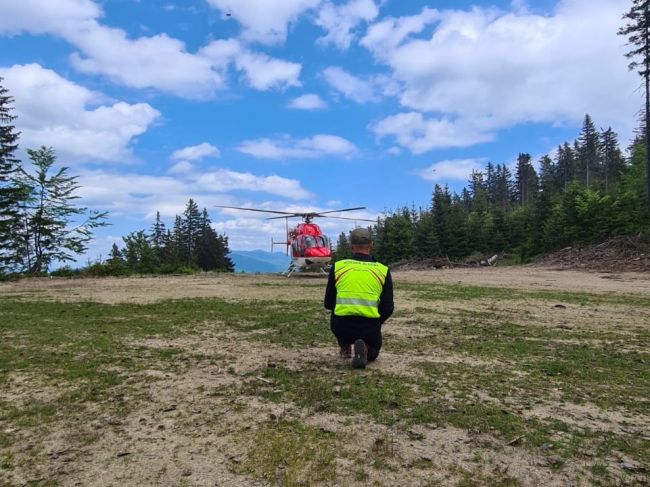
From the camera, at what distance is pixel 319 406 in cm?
421

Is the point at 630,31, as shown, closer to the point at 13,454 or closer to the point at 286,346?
the point at 286,346

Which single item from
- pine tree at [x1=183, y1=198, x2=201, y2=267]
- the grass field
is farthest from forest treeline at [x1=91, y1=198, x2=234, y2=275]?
the grass field

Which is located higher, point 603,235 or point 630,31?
point 630,31

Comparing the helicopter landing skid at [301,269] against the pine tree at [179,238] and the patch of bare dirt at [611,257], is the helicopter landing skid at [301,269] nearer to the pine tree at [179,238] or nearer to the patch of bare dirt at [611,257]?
the patch of bare dirt at [611,257]

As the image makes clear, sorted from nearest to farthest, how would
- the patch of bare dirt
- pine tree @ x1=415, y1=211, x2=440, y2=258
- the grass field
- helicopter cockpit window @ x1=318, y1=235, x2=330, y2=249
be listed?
the grass field, the patch of bare dirt, helicopter cockpit window @ x1=318, y1=235, x2=330, y2=249, pine tree @ x1=415, y1=211, x2=440, y2=258

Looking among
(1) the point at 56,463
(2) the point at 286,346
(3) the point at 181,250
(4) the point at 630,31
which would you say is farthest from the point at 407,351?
(3) the point at 181,250

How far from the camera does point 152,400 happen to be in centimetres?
449

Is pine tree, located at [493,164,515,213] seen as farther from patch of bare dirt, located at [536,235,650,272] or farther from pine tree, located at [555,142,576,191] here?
patch of bare dirt, located at [536,235,650,272]

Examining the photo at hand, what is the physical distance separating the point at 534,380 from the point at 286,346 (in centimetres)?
345

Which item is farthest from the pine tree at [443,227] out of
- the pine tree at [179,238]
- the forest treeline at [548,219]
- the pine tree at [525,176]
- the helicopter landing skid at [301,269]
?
the pine tree at [525,176]

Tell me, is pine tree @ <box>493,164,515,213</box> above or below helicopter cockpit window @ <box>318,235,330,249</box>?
above

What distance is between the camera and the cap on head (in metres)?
5.73

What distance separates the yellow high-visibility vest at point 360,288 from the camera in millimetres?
5496

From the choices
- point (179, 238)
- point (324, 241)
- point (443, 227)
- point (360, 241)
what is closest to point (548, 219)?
point (443, 227)
